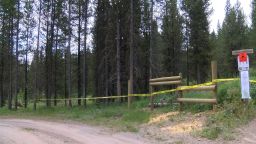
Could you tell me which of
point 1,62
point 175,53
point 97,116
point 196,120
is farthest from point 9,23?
point 196,120

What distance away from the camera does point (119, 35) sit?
115 ft

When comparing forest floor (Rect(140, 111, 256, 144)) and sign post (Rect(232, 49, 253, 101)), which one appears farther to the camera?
sign post (Rect(232, 49, 253, 101))

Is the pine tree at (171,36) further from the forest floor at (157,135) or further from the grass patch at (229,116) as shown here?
the grass patch at (229,116)

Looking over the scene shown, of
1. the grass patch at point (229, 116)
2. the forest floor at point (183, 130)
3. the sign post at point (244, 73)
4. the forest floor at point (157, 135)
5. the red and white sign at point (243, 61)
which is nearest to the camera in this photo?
the forest floor at point (183, 130)

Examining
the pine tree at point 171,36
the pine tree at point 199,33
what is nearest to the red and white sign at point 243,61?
the pine tree at point 199,33

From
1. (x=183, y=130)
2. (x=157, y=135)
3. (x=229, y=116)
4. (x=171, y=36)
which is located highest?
(x=171, y=36)

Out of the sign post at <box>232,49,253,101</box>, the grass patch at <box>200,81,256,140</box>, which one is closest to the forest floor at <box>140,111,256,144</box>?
the grass patch at <box>200,81,256,140</box>

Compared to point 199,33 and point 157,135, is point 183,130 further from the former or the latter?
point 199,33

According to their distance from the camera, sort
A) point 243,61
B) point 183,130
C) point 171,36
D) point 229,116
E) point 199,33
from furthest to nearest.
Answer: point 171,36
point 199,33
point 243,61
point 183,130
point 229,116

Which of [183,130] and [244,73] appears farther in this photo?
[244,73]

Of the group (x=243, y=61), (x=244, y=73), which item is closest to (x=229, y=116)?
(x=244, y=73)

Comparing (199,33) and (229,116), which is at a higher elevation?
(199,33)

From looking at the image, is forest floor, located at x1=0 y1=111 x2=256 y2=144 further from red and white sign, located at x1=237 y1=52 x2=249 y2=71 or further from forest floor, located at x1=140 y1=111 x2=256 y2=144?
red and white sign, located at x1=237 y1=52 x2=249 y2=71

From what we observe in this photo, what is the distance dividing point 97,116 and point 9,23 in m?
23.9
